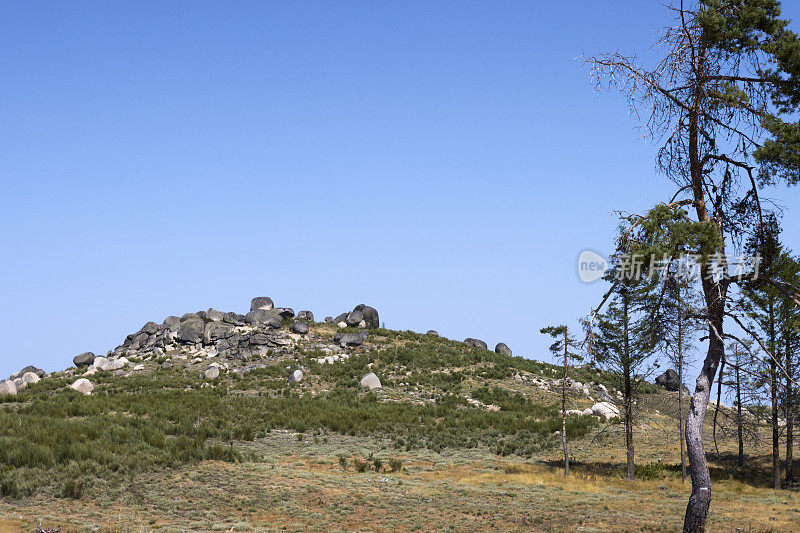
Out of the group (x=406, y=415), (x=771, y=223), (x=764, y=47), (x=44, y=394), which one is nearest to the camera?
(x=764, y=47)

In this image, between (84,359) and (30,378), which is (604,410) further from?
(84,359)

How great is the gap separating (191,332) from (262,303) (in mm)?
8754

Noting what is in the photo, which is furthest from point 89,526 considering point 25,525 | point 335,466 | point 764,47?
point 764,47

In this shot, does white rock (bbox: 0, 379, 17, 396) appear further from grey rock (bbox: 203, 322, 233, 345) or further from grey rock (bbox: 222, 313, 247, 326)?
grey rock (bbox: 222, 313, 247, 326)

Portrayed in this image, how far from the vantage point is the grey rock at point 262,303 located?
2653 inches

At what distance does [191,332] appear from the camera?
6150 cm

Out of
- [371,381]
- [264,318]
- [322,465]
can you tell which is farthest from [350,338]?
[322,465]

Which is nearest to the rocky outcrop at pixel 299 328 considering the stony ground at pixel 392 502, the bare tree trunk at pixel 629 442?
the stony ground at pixel 392 502

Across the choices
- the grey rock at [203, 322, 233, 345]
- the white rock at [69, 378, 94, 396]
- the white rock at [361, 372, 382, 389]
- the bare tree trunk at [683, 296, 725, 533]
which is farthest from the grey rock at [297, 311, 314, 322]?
the bare tree trunk at [683, 296, 725, 533]

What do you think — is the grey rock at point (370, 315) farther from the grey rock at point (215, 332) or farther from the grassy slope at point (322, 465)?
the grassy slope at point (322, 465)

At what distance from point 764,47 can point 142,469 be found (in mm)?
23065

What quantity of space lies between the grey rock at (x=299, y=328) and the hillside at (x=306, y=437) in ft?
0.76

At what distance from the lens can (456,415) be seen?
4175 cm

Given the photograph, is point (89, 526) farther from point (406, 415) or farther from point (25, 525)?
point (406, 415)
